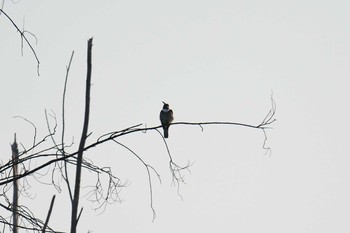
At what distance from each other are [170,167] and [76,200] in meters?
0.95

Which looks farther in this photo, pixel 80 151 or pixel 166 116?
pixel 166 116

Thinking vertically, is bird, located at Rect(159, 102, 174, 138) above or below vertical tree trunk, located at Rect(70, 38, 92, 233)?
above

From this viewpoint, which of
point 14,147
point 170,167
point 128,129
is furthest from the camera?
point 14,147

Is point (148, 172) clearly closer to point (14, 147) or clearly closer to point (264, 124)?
point (264, 124)

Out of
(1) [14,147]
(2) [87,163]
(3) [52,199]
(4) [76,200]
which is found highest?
(1) [14,147]

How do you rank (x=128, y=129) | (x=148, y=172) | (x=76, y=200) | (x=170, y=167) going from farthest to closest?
(x=170, y=167) < (x=148, y=172) < (x=128, y=129) < (x=76, y=200)

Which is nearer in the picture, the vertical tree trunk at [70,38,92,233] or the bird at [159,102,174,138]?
the vertical tree trunk at [70,38,92,233]

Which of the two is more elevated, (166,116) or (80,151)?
(166,116)

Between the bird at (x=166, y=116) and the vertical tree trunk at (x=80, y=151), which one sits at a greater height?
the bird at (x=166, y=116)

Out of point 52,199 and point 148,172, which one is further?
point 52,199

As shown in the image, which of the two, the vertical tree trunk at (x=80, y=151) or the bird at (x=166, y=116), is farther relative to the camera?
the bird at (x=166, y=116)

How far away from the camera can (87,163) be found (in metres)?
3.92

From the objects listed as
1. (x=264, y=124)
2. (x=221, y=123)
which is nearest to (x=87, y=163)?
(x=221, y=123)

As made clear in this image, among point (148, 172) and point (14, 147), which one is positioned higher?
point (14, 147)
